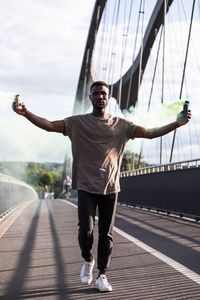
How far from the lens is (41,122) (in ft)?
18.2

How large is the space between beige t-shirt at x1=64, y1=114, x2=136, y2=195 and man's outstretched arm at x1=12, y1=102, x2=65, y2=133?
7 cm

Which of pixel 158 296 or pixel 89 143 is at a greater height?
pixel 89 143

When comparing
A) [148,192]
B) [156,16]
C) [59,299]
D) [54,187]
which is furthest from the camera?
[54,187]

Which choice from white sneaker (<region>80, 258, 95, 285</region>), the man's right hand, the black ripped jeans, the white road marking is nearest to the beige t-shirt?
the black ripped jeans

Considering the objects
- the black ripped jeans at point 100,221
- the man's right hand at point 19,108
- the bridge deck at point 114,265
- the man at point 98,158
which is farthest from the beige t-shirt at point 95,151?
the bridge deck at point 114,265

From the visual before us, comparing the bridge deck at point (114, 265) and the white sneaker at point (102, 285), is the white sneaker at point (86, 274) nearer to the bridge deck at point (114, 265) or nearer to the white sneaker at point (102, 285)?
the bridge deck at point (114, 265)

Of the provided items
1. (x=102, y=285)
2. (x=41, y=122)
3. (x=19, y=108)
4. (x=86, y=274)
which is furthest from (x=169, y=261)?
(x=19, y=108)

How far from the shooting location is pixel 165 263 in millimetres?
7125

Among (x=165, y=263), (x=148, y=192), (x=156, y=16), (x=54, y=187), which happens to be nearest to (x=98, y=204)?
(x=165, y=263)

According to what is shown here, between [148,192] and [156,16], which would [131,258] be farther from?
[156,16]

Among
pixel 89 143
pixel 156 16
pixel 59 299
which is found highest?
pixel 156 16

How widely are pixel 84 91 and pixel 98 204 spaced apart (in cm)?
7504

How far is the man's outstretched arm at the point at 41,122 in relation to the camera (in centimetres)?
535

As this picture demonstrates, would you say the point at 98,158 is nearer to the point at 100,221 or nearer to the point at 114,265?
the point at 100,221
